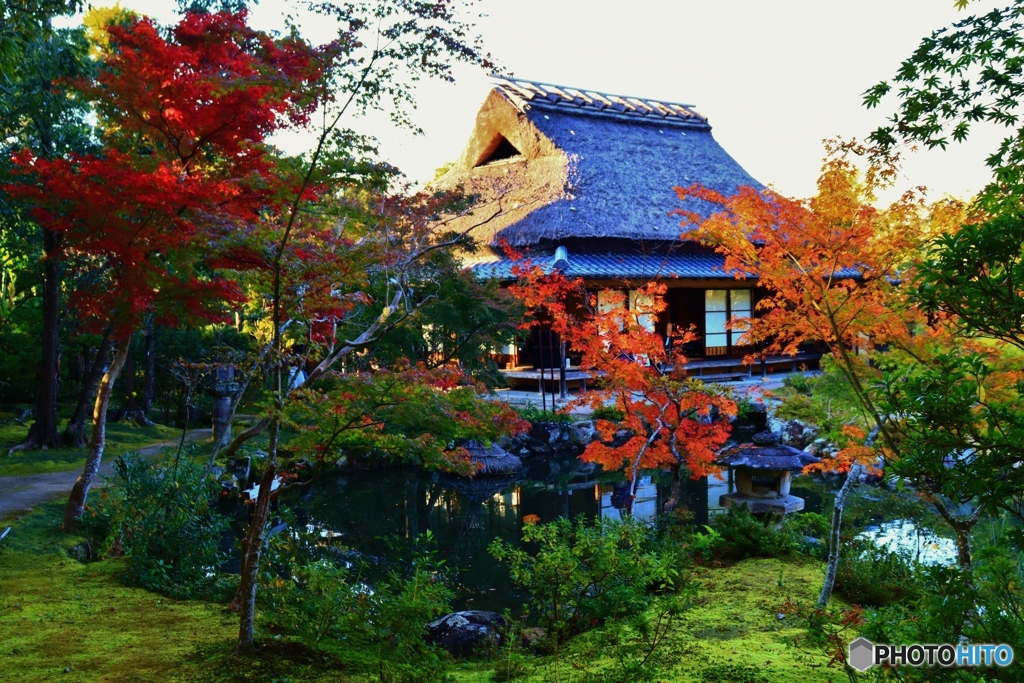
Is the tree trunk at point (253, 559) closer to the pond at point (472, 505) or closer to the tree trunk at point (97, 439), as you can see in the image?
the tree trunk at point (97, 439)

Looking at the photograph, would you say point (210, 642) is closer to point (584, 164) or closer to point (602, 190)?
point (602, 190)

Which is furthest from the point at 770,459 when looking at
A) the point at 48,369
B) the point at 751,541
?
the point at 48,369

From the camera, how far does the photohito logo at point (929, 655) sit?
2.17 m

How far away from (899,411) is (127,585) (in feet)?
15.9

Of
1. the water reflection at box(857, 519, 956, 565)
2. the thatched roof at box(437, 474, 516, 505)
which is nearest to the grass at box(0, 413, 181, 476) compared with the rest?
the thatched roof at box(437, 474, 516, 505)

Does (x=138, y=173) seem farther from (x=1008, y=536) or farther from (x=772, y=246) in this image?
(x=1008, y=536)

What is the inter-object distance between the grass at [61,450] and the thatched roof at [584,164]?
7461 mm

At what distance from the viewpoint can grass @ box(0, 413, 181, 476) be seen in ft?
30.3

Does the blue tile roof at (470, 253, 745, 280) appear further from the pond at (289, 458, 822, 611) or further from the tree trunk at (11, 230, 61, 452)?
the tree trunk at (11, 230, 61, 452)

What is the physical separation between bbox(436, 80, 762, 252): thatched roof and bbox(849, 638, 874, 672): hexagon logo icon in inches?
502

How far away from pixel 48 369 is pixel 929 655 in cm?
1045

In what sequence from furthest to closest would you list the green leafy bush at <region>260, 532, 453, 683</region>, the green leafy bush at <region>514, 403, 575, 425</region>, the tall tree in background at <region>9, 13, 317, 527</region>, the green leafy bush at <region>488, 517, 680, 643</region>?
1. the green leafy bush at <region>514, 403, 575, 425</region>
2. the tall tree in background at <region>9, 13, 317, 527</region>
3. the green leafy bush at <region>488, 517, 680, 643</region>
4. the green leafy bush at <region>260, 532, 453, 683</region>

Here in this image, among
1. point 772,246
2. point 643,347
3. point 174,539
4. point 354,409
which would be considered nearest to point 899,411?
point 354,409

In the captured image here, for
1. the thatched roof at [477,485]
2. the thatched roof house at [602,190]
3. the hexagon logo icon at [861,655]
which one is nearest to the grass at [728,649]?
the hexagon logo icon at [861,655]
